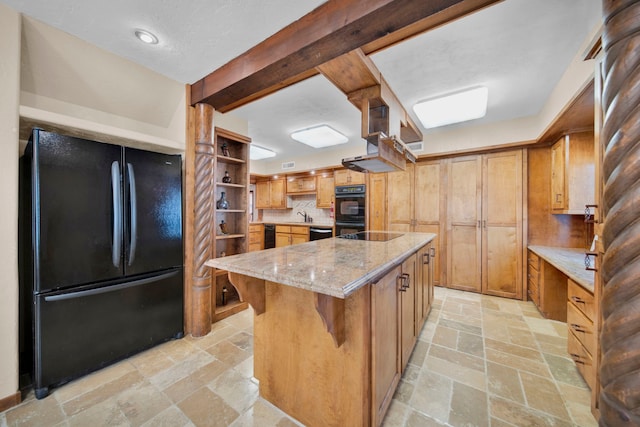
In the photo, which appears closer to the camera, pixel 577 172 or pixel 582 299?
pixel 582 299

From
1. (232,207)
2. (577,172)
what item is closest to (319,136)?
(232,207)

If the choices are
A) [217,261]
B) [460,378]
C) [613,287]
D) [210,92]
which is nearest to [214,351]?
[217,261]

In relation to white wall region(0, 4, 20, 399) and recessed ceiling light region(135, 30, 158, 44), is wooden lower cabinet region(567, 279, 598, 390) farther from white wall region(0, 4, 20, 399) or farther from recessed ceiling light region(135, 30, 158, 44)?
white wall region(0, 4, 20, 399)

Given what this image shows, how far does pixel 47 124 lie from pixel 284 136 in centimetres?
286

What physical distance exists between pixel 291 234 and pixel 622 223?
5230 millimetres

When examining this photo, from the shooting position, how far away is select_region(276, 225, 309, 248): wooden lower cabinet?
5539 mm

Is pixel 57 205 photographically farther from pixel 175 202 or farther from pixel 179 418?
pixel 179 418

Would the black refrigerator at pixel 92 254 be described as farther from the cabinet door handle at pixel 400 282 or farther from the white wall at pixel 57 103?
the cabinet door handle at pixel 400 282

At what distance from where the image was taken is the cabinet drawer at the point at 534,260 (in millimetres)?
3043

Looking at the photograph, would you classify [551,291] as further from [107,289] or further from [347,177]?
[107,289]

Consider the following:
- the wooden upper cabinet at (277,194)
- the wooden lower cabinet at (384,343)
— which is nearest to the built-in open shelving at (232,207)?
the wooden lower cabinet at (384,343)

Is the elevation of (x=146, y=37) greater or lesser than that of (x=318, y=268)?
greater

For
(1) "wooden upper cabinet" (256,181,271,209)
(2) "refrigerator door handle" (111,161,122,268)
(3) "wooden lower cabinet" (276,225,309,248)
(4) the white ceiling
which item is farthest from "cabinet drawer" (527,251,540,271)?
(1) "wooden upper cabinet" (256,181,271,209)

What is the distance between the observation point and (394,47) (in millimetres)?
1934
